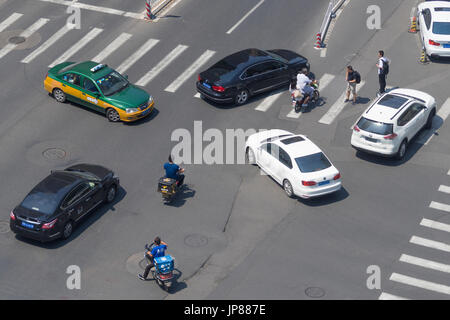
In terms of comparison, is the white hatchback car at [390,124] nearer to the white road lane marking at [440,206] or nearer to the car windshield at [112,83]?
the white road lane marking at [440,206]

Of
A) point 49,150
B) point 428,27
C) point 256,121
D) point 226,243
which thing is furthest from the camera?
point 428,27

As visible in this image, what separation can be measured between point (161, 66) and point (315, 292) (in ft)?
54.0

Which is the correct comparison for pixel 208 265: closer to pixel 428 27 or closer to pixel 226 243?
pixel 226 243

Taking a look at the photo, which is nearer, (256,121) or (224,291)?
(224,291)

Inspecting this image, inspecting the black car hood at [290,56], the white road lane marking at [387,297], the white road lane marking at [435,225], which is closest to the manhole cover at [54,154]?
the black car hood at [290,56]

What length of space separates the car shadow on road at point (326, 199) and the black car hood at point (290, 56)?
897cm

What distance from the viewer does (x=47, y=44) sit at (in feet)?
126

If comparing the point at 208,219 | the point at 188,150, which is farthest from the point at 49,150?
the point at 208,219

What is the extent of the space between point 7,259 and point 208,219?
23.3 feet

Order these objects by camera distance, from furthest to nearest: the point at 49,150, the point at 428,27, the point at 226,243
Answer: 1. the point at 428,27
2. the point at 49,150
3. the point at 226,243

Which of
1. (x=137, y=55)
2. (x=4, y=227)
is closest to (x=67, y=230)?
(x=4, y=227)

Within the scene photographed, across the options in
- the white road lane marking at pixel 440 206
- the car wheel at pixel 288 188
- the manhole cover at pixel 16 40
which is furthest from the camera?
the manhole cover at pixel 16 40

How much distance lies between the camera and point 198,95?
3488 cm

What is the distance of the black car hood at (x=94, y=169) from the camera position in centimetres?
2806
